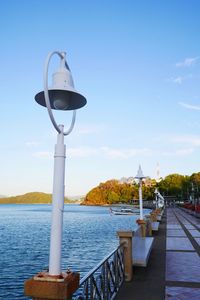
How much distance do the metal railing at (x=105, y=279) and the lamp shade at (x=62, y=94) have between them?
250 cm

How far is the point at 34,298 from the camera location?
324 cm

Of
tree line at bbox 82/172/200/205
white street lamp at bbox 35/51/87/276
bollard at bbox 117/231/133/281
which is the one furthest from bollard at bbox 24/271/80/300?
tree line at bbox 82/172/200/205

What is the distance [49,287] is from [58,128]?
1.80 meters

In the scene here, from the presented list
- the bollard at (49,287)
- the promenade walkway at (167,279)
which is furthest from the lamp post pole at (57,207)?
the promenade walkway at (167,279)

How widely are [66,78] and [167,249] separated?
10.4 metres

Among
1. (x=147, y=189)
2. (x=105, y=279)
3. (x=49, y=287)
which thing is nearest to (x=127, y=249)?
(x=105, y=279)

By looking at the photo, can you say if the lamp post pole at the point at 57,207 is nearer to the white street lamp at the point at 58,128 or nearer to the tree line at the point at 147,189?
the white street lamp at the point at 58,128

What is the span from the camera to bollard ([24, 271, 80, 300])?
3.13 meters

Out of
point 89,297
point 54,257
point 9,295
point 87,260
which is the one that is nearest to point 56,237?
point 54,257

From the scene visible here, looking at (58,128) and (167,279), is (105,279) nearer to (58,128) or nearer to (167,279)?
(167,279)

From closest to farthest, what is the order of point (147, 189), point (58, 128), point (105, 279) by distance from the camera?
1. point (58, 128)
2. point (105, 279)
3. point (147, 189)

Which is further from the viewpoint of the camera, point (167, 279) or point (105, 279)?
point (167, 279)

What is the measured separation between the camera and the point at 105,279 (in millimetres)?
5773

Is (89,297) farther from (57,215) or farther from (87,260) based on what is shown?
(87,260)
